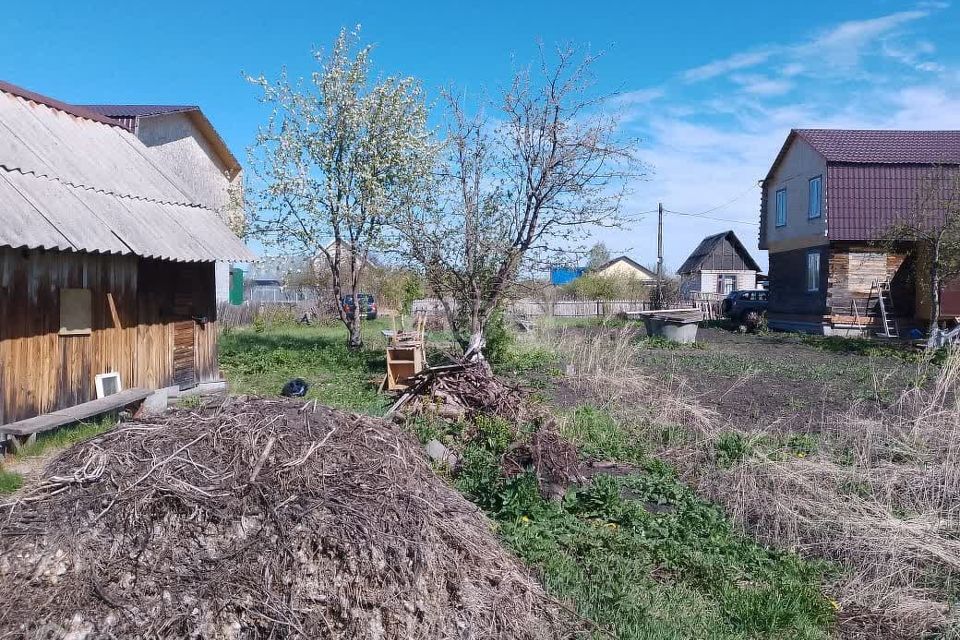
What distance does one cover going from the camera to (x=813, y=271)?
80.9 ft

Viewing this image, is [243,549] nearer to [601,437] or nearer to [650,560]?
[650,560]

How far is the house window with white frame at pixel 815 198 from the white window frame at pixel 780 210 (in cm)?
219

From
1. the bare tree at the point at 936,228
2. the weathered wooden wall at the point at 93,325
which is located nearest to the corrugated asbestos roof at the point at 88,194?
the weathered wooden wall at the point at 93,325

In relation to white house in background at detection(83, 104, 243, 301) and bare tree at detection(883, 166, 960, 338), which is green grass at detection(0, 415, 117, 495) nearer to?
white house in background at detection(83, 104, 243, 301)

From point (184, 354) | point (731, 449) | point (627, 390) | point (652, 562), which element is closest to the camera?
point (652, 562)

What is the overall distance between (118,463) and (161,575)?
657 millimetres

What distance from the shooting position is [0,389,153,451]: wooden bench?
23.7ft

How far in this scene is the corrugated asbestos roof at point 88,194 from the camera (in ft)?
24.7

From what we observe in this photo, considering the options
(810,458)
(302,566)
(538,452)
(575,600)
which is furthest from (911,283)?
(302,566)

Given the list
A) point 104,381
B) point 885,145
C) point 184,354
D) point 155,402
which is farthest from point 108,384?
point 885,145

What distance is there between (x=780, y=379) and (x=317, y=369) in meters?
8.42

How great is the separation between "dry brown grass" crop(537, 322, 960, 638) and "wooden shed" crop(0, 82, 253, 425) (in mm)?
6658

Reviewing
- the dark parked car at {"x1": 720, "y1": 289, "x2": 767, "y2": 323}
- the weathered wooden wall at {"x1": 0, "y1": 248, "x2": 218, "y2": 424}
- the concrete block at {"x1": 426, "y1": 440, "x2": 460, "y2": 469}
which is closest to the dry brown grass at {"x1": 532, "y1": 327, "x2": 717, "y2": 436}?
the concrete block at {"x1": 426, "y1": 440, "x2": 460, "y2": 469}

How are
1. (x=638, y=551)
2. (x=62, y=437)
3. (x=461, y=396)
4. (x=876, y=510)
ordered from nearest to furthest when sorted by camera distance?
(x=638, y=551) < (x=876, y=510) < (x=62, y=437) < (x=461, y=396)
